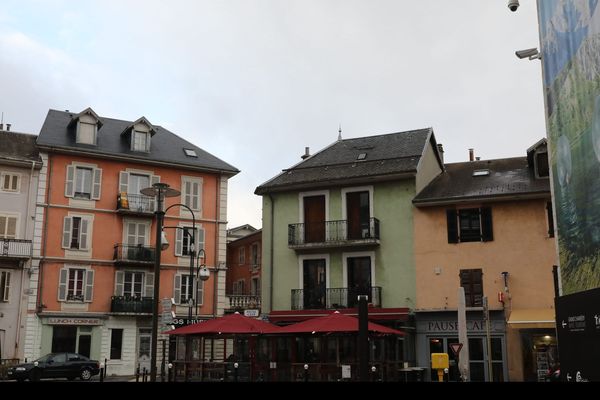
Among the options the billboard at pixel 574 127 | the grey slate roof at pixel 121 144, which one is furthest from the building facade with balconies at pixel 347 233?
the billboard at pixel 574 127

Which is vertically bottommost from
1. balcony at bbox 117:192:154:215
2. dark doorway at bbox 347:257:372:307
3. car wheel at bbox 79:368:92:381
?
car wheel at bbox 79:368:92:381

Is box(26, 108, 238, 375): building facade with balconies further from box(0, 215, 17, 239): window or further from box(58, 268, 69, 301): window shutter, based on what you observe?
box(0, 215, 17, 239): window

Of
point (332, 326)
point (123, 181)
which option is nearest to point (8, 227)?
point (123, 181)

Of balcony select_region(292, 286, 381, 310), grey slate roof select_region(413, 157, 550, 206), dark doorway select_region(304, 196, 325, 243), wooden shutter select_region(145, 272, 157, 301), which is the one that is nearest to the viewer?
grey slate roof select_region(413, 157, 550, 206)

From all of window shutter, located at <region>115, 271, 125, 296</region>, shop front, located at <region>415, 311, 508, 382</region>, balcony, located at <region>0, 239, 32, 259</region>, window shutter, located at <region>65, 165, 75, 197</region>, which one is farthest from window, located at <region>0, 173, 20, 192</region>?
shop front, located at <region>415, 311, 508, 382</region>

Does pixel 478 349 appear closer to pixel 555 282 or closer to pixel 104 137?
pixel 555 282

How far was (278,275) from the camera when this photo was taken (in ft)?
106

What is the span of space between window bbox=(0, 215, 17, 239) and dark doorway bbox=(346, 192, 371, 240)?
57.9 ft

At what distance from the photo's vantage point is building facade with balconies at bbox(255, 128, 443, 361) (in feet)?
97.7

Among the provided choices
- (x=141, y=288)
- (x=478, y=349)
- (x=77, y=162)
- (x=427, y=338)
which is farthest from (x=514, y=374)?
(x=77, y=162)

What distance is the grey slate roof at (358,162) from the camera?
3089cm

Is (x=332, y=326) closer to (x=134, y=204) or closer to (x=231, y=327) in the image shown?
(x=231, y=327)

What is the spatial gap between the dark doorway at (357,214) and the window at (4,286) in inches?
697

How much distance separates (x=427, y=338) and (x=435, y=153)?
969cm
